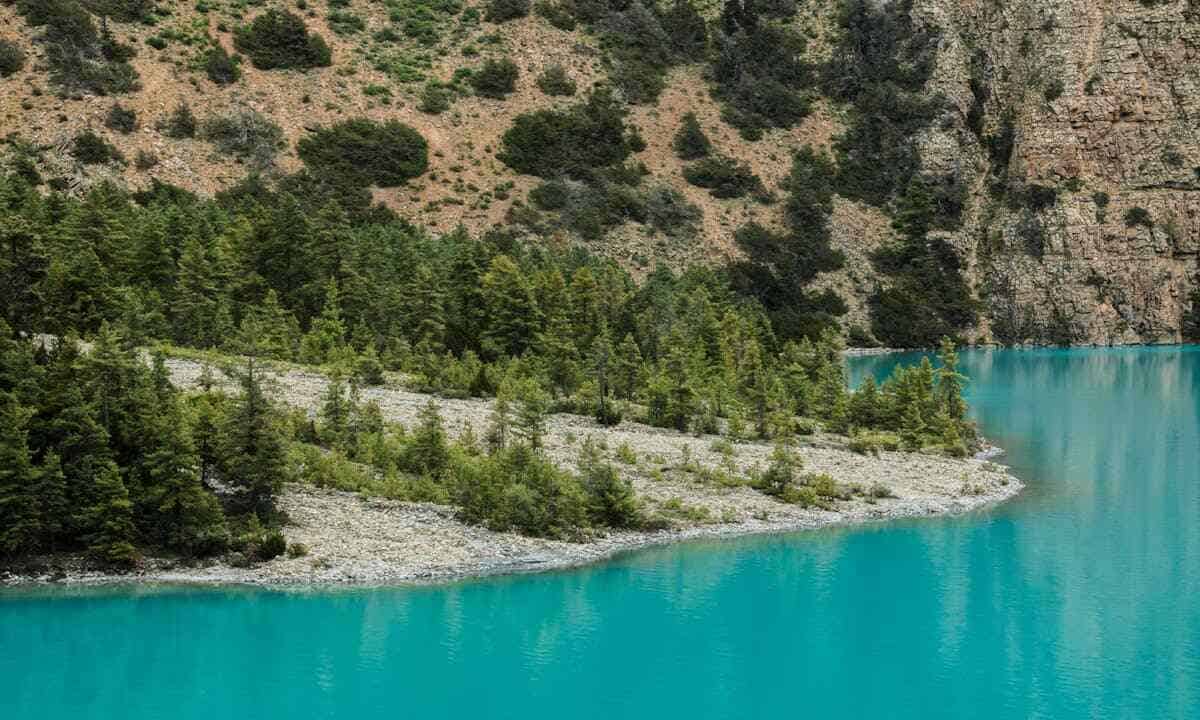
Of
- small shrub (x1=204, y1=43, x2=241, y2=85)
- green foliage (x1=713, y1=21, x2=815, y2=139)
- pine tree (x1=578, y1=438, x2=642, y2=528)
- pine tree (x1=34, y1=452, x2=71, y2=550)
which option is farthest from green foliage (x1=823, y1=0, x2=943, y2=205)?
pine tree (x1=34, y1=452, x2=71, y2=550)

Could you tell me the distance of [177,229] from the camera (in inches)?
3428

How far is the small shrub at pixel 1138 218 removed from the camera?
152 meters

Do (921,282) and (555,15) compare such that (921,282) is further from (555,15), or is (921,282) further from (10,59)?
(10,59)

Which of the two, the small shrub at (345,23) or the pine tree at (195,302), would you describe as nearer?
the pine tree at (195,302)

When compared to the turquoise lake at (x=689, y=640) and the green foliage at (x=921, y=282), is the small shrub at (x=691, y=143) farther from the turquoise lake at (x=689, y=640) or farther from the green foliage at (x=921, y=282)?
the turquoise lake at (x=689, y=640)

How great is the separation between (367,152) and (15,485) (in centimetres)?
8973

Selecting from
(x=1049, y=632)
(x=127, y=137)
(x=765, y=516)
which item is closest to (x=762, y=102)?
(x=127, y=137)

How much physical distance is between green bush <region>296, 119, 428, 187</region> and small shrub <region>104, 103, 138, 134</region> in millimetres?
15312

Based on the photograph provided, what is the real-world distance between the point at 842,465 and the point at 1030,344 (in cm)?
9080

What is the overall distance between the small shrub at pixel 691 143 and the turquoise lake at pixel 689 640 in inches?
3796

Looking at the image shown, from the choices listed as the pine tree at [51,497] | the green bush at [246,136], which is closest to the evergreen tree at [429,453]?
the pine tree at [51,497]

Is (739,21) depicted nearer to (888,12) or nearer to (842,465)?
(888,12)

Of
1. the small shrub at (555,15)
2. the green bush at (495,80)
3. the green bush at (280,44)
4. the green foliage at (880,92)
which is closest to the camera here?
the green bush at (280,44)

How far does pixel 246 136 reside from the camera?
124812 millimetres
